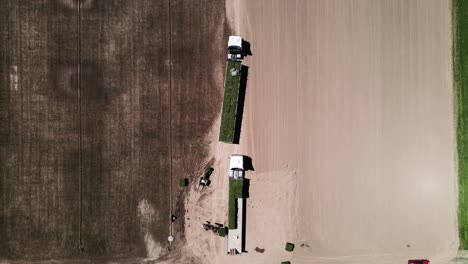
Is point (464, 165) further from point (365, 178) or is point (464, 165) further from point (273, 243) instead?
point (273, 243)

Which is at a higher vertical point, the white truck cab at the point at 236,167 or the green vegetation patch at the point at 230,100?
the green vegetation patch at the point at 230,100

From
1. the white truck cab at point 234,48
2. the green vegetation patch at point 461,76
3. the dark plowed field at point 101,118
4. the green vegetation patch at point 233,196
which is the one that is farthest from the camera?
the green vegetation patch at point 461,76

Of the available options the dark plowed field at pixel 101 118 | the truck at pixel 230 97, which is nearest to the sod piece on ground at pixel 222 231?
the dark plowed field at pixel 101 118

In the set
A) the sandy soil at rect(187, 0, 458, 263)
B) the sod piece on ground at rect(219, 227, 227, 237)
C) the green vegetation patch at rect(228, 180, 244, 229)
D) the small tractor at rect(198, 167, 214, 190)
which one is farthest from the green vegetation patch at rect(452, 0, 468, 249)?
the small tractor at rect(198, 167, 214, 190)

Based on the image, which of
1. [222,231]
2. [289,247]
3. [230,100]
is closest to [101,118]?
[230,100]

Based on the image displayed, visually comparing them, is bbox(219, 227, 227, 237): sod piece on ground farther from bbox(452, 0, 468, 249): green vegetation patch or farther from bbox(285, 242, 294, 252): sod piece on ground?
bbox(452, 0, 468, 249): green vegetation patch

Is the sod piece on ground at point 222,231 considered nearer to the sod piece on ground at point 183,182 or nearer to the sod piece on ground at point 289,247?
the sod piece on ground at point 183,182
